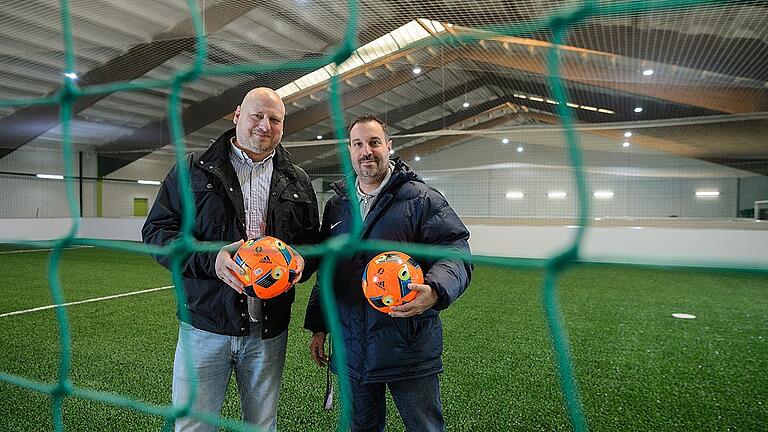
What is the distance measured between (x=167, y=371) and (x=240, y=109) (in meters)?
1.51

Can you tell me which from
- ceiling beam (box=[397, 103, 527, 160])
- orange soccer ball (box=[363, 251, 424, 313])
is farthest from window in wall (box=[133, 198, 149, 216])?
orange soccer ball (box=[363, 251, 424, 313])

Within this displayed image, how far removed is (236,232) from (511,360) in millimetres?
1716

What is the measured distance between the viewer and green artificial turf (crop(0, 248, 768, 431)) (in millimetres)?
1810

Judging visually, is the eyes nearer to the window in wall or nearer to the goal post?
the goal post

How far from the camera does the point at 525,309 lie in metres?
3.71

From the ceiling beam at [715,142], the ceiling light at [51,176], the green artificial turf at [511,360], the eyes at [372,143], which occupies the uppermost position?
the ceiling beam at [715,142]

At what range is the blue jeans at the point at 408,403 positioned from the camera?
1248 mm

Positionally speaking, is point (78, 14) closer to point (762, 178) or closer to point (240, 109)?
point (240, 109)

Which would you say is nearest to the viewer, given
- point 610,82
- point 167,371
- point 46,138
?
point 167,371

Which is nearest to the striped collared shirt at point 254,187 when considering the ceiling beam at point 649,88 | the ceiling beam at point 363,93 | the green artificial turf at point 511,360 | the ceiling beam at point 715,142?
the green artificial turf at point 511,360

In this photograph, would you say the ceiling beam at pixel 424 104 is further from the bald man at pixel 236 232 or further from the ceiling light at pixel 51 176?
the bald man at pixel 236 232

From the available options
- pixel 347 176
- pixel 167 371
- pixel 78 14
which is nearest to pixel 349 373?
pixel 347 176

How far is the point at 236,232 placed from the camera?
124cm

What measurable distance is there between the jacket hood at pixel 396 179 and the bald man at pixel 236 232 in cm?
9
